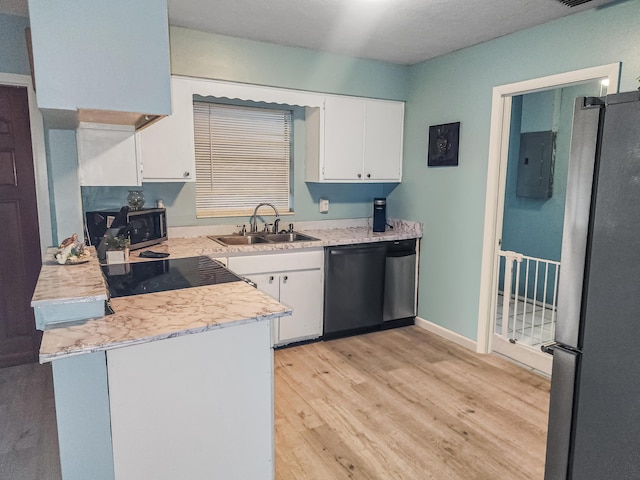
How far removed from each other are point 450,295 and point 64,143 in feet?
10.3

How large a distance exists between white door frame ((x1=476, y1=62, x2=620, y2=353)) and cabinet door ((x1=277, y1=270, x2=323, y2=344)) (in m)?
1.34

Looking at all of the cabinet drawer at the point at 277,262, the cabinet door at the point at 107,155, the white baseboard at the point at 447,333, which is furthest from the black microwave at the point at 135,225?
the white baseboard at the point at 447,333

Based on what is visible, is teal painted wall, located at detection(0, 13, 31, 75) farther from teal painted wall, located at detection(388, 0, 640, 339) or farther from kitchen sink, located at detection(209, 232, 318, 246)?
teal painted wall, located at detection(388, 0, 640, 339)

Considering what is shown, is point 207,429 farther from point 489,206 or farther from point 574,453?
point 489,206

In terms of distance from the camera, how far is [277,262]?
11.0 feet

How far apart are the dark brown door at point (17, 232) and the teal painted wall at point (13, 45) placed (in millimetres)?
199

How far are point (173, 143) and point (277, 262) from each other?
1187 mm

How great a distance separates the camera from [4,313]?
319cm

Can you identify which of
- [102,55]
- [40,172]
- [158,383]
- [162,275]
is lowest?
[158,383]

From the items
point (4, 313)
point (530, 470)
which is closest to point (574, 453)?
point (530, 470)

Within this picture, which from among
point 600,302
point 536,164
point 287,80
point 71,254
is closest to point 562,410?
point 600,302

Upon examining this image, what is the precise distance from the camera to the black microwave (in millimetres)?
2887

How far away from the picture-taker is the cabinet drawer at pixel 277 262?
3.19 meters

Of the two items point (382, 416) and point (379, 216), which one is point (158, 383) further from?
point (379, 216)
